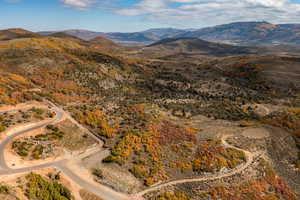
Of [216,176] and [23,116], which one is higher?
[23,116]

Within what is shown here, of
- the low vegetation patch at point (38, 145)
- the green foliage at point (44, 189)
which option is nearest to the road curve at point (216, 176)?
the green foliage at point (44, 189)

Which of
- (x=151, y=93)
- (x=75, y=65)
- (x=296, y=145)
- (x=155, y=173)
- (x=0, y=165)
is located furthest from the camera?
(x=75, y=65)

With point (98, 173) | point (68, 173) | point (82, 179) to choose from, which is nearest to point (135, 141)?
point (98, 173)

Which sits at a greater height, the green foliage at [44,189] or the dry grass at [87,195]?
the green foliage at [44,189]

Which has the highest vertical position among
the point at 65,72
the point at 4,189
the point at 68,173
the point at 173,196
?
the point at 65,72

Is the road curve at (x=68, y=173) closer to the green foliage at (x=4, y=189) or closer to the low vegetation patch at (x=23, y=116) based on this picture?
the green foliage at (x=4, y=189)

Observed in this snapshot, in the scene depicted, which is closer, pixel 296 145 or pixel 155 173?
pixel 155 173

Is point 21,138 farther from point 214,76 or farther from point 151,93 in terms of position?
point 214,76

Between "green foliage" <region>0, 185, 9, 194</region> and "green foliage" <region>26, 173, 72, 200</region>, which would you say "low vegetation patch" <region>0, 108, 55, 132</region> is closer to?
"green foliage" <region>26, 173, 72, 200</region>

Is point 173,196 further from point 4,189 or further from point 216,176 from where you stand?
point 4,189

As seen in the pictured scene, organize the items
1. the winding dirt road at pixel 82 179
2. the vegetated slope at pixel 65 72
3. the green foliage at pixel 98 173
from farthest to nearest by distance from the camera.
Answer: the vegetated slope at pixel 65 72, the green foliage at pixel 98 173, the winding dirt road at pixel 82 179

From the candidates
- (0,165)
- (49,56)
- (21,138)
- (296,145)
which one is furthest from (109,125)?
(49,56)
